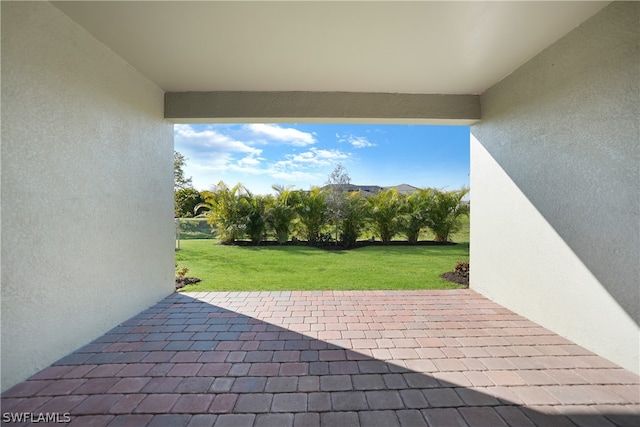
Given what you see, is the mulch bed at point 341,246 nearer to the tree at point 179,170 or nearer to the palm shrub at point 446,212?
the palm shrub at point 446,212

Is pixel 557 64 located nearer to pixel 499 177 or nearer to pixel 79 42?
pixel 499 177

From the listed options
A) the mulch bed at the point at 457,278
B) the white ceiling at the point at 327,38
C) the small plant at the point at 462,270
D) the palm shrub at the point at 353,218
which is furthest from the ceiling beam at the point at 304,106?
the palm shrub at the point at 353,218

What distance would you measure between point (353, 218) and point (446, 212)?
404 centimetres

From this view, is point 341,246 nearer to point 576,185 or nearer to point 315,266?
point 315,266

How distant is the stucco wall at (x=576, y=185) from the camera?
2.95 meters

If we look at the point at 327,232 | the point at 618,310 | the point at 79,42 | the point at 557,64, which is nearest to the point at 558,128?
the point at 557,64

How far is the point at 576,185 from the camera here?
352 centimetres

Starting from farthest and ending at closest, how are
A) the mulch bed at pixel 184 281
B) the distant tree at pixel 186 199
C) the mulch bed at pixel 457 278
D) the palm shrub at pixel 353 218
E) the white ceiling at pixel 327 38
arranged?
1. the distant tree at pixel 186 199
2. the palm shrub at pixel 353 218
3. the mulch bed at pixel 457 278
4. the mulch bed at pixel 184 281
5. the white ceiling at pixel 327 38

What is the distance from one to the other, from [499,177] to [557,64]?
1.82m

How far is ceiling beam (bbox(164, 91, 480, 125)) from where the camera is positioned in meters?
5.27

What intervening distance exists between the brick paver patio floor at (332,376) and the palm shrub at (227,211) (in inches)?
307

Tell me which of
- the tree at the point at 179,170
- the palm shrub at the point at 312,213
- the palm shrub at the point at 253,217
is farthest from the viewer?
the tree at the point at 179,170

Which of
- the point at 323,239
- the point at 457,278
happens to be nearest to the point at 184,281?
the point at 457,278

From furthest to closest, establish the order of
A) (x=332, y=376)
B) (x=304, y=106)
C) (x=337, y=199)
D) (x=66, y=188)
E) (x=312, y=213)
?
(x=312, y=213) < (x=337, y=199) < (x=304, y=106) < (x=66, y=188) < (x=332, y=376)
